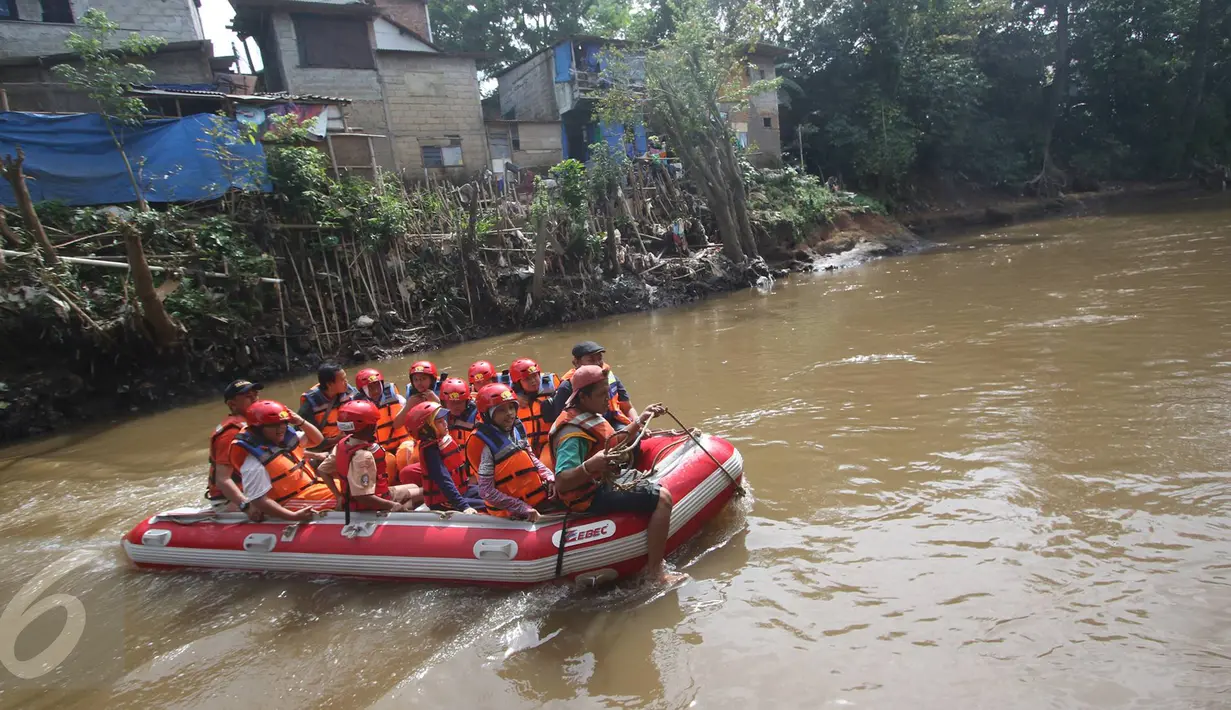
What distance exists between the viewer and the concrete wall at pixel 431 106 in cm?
1894

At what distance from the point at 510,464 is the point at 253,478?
1.89 metres

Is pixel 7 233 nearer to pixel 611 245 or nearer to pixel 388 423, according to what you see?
pixel 388 423

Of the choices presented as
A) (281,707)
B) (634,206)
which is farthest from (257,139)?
(281,707)

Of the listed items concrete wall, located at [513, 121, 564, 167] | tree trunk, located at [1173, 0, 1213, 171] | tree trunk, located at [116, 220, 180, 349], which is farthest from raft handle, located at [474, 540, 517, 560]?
tree trunk, located at [1173, 0, 1213, 171]

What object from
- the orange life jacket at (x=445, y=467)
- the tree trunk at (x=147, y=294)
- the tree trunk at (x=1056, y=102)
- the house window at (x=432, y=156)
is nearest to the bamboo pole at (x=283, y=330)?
the tree trunk at (x=147, y=294)

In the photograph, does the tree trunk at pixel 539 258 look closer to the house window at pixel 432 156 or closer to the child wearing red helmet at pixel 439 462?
the house window at pixel 432 156

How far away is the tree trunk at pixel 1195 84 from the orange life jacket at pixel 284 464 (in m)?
37.3

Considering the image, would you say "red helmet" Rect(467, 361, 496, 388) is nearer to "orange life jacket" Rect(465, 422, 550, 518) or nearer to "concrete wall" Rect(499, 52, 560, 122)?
"orange life jacket" Rect(465, 422, 550, 518)

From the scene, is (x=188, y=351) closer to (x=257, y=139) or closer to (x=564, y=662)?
(x=257, y=139)

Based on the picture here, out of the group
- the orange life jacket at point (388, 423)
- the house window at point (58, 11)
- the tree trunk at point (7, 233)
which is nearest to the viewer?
the orange life jacket at point (388, 423)

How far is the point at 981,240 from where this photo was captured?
22.2 meters

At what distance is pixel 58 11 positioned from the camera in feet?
50.4

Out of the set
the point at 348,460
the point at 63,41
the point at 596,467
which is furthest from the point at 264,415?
the point at 63,41

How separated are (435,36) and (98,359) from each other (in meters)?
25.9
